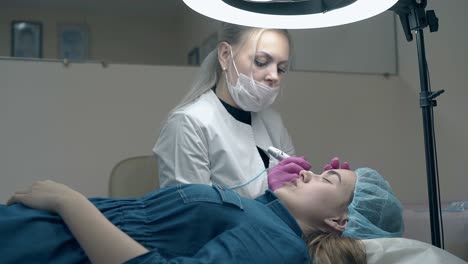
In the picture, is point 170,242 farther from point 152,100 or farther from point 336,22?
point 152,100

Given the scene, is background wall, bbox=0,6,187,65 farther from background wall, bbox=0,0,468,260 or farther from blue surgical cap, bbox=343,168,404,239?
blue surgical cap, bbox=343,168,404,239

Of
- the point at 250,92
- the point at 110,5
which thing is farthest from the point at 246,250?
the point at 110,5

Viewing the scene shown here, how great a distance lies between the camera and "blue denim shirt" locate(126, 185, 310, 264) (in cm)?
91

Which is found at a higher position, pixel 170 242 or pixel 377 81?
pixel 377 81

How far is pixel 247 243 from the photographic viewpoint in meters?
0.92

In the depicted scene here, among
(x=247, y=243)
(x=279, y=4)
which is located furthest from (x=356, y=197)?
(x=279, y=4)

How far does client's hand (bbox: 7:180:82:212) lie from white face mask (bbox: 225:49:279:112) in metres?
0.73

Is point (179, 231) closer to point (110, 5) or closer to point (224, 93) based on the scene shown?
point (224, 93)

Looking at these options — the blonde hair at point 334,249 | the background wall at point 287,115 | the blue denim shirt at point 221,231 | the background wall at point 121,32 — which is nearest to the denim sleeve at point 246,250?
the blue denim shirt at point 221,231

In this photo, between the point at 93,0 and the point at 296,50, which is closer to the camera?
the point at 296,50

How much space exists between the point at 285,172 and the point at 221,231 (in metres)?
0.36

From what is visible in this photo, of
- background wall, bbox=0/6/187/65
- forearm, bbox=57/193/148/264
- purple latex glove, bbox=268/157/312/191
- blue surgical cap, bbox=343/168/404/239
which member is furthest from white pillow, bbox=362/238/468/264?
background wall, bbox=0/6/187/65

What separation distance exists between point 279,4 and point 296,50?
131 cm

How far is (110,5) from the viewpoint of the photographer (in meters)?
3.72
